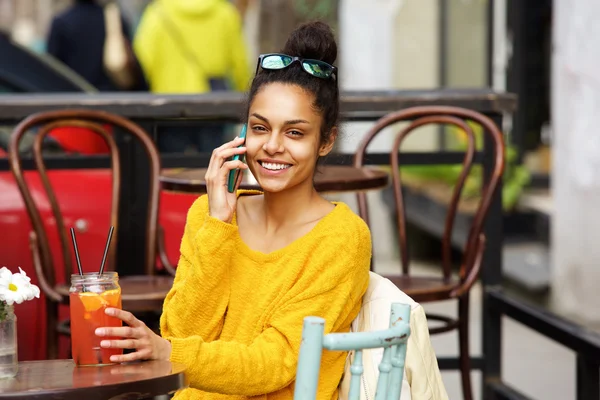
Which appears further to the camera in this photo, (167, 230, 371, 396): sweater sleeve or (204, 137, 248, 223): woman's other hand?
(204, 137, 248, 223): woman's other hand

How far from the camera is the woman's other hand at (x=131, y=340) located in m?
2.03

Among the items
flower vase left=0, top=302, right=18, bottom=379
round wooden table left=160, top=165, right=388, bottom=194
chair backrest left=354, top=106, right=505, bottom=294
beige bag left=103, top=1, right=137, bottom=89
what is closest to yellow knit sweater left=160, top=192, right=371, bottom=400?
flower vase left=0, top=302, right=18, bottom=379

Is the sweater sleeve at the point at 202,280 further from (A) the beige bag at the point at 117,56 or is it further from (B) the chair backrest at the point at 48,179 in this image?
(A) the beige bag at the point at 117,56

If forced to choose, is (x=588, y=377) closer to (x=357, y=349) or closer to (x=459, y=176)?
(x=459, y=176)

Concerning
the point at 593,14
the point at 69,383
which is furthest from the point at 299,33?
the point at 593,14

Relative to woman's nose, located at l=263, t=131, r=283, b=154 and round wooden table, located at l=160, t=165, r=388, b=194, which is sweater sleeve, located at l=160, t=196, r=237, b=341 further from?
round wooden table, located at l=160, t=165, r=388, b=194

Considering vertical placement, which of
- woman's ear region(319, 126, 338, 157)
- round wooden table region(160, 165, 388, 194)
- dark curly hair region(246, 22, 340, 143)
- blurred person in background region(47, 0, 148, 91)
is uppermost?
blurred person in background region(47, 0, 148, 91)

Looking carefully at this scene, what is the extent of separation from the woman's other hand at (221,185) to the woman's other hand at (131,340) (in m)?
0.37

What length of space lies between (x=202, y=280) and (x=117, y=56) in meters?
4.57

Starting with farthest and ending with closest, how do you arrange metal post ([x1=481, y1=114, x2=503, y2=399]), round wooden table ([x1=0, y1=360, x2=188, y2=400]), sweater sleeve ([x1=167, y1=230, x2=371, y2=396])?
metal post ([x1=481, y1=114, x2=503, y2=399])
sweater sleeve ([x1=167, y1=230, x2=371, y2=396])
round wooden table ([x1=0, y1=360, x2=188, y2=400])

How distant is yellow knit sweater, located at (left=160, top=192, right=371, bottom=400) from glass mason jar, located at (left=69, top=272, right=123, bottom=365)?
9.8 inches

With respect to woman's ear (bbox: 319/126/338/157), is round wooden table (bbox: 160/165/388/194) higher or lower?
lower

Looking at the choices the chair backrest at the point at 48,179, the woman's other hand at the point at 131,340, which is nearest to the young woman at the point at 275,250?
the woman's other hand at the point at 131,340

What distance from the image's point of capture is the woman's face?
2.46m
